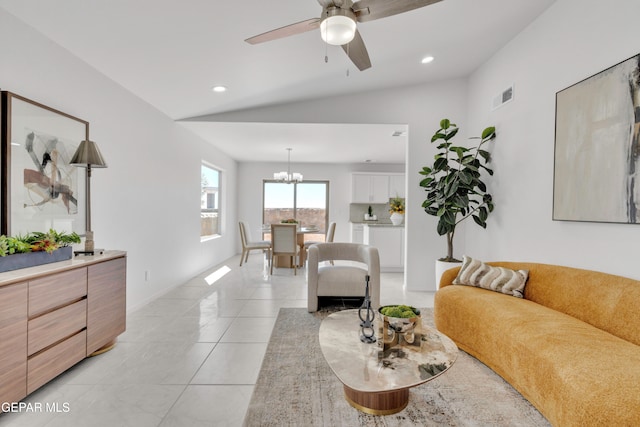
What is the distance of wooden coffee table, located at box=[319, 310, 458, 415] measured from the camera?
1.42 m

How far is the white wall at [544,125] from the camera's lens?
2.10 meters

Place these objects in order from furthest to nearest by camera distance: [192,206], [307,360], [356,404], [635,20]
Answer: [192,206], [307,360], [635,20], [356,404]

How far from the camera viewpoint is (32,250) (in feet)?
6.33

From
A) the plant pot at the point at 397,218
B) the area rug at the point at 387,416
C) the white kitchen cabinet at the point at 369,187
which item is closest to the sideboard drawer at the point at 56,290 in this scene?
the area rug at the point at 387,416

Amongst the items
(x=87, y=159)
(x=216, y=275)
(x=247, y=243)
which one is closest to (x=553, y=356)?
(x=87, y=159)

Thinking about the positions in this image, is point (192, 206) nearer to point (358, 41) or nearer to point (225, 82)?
point (225, 82)

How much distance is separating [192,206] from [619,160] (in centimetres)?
517

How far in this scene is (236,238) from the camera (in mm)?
8156

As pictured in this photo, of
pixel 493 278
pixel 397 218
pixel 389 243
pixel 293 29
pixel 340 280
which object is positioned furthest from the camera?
pixel 397 218

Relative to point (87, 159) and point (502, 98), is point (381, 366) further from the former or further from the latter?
point (502, 98)

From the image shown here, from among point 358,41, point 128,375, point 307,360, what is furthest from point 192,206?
point 358,41

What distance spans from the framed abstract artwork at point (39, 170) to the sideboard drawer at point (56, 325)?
658 mm

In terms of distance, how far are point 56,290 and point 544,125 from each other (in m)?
4.00

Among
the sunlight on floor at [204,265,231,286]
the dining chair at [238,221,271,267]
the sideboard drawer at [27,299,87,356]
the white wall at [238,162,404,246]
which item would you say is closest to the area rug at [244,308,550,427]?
the sideboard drawer at [27,299,87,356]
